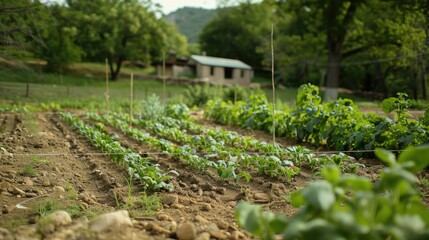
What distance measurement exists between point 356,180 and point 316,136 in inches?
199

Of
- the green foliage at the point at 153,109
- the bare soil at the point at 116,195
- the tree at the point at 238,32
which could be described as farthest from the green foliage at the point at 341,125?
the tree at the point at 238,32

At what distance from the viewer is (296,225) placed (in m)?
1.52

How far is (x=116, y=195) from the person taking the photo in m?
3.75

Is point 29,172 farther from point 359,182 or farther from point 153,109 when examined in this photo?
point 153,109

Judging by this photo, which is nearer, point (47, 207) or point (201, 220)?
point (201, 220)

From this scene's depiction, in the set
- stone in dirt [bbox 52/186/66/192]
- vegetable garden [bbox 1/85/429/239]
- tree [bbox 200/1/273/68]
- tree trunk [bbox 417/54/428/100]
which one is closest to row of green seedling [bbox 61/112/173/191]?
vegetable garden [bbox 1/85/429/239]

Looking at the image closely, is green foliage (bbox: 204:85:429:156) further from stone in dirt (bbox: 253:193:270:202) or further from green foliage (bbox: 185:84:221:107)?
green foliage (bbox: 185:84:221:107)

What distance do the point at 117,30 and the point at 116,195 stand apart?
28.8 m

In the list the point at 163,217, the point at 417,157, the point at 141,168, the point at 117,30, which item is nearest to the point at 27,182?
the point at 141,168

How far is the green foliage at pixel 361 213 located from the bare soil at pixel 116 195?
37.8 inches

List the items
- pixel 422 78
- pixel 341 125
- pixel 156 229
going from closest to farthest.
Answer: pixel 156 229 < pixel 341 125 < pixel 422 78

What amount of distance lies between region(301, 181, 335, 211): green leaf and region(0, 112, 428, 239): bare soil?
1.09 meters

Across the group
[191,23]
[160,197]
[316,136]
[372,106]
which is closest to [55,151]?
[160,197]

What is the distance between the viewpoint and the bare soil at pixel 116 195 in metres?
2.62
